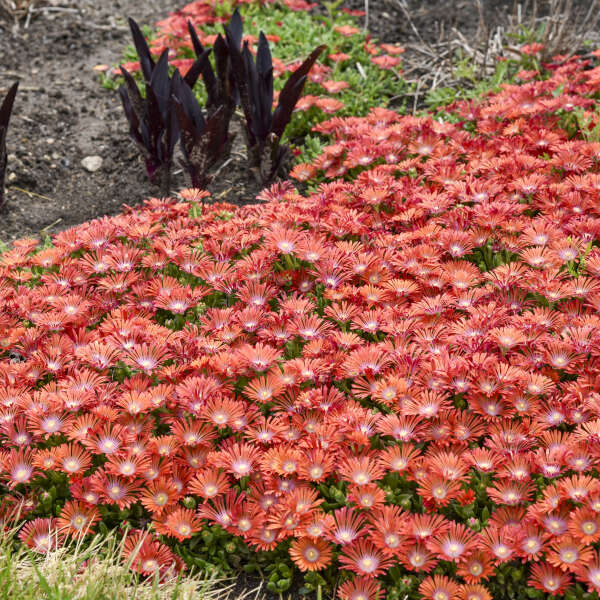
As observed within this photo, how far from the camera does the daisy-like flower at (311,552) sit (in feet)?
6.20

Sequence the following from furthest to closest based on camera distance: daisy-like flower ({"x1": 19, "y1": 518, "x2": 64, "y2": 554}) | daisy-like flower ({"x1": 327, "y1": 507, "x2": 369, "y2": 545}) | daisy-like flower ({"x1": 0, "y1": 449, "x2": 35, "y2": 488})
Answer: daisy-like flower ({"x1": 0, "y1": 449, "x2": 35, "y2": 488}) → daisy-like flower ({"x1": 19, "y1": 518, "x2": 64, "y2": 554}) → daisy-like flower ({"x1": 327, "y1": 507, "x2": 369, "y2": 545})

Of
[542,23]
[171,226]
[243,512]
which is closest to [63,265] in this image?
[171,226]

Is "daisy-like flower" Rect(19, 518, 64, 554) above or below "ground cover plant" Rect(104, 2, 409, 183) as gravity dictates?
below

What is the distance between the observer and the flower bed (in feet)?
6.30

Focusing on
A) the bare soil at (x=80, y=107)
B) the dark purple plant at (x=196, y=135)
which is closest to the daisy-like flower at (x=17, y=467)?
the dark purple plant at (x=196, y=135)

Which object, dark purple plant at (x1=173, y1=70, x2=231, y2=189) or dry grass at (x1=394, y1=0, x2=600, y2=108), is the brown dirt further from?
dry grass at (x1=394, y1=0, x2=600, y2=108)

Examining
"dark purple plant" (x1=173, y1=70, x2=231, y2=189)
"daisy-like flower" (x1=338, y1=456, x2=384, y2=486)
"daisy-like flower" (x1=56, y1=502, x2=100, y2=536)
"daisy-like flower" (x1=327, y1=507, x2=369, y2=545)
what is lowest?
"daisy-like flower" (x1=56, y1=502, x2=100, y2=536)

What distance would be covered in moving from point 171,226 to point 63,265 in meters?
0.46

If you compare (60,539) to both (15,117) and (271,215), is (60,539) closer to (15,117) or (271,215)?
(271,215)

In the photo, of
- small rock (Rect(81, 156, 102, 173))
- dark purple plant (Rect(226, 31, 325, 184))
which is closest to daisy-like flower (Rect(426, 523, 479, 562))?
dark purple plant (Rect(226, 31, 325, 184))

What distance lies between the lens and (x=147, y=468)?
2.09 metres

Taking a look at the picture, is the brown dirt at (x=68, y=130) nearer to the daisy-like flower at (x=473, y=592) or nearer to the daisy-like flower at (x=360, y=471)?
the daisy-like flower at (x=360, y=471)

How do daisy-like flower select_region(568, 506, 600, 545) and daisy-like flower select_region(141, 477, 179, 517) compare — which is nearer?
daisy-like flower select_region(568, 506, 600, 545)

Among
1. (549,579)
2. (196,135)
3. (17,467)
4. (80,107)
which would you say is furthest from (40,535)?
(80,107)
